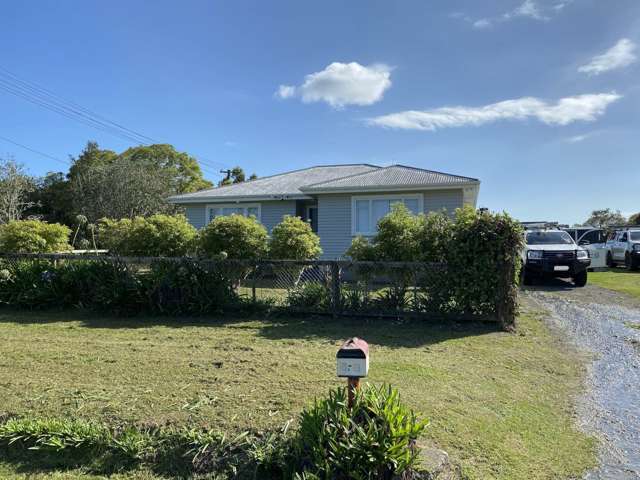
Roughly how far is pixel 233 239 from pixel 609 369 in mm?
8305

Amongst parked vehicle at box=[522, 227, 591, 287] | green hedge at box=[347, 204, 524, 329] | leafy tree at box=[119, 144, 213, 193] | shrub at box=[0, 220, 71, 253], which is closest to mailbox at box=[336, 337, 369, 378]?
green hedge at box=[347, 204, 524, 329]

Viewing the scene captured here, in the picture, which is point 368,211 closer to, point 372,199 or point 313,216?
point 372,199

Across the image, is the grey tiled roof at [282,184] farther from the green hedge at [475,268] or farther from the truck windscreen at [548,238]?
the green hedge at [475,268]

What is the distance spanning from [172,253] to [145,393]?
8.08 m

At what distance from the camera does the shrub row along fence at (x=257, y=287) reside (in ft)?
27.0

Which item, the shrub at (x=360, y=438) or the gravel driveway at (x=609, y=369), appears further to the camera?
the gravel driveway at (x=609, y=369)

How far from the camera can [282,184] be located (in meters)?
20.0

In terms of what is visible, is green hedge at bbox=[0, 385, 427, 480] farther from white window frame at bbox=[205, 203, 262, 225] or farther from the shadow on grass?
white window frame at bbox=[205, 203, 262, 225]

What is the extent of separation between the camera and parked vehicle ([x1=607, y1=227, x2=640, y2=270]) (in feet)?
68.1

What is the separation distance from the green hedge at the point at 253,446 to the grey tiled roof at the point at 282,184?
1427 cm

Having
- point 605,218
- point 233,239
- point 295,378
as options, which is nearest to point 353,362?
point 295,378

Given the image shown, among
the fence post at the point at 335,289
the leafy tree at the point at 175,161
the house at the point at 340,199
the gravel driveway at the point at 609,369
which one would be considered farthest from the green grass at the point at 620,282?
the leafy tree at the point at 175,161

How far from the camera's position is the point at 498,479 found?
3.21 m

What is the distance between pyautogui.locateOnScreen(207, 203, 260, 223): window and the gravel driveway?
10818mm
